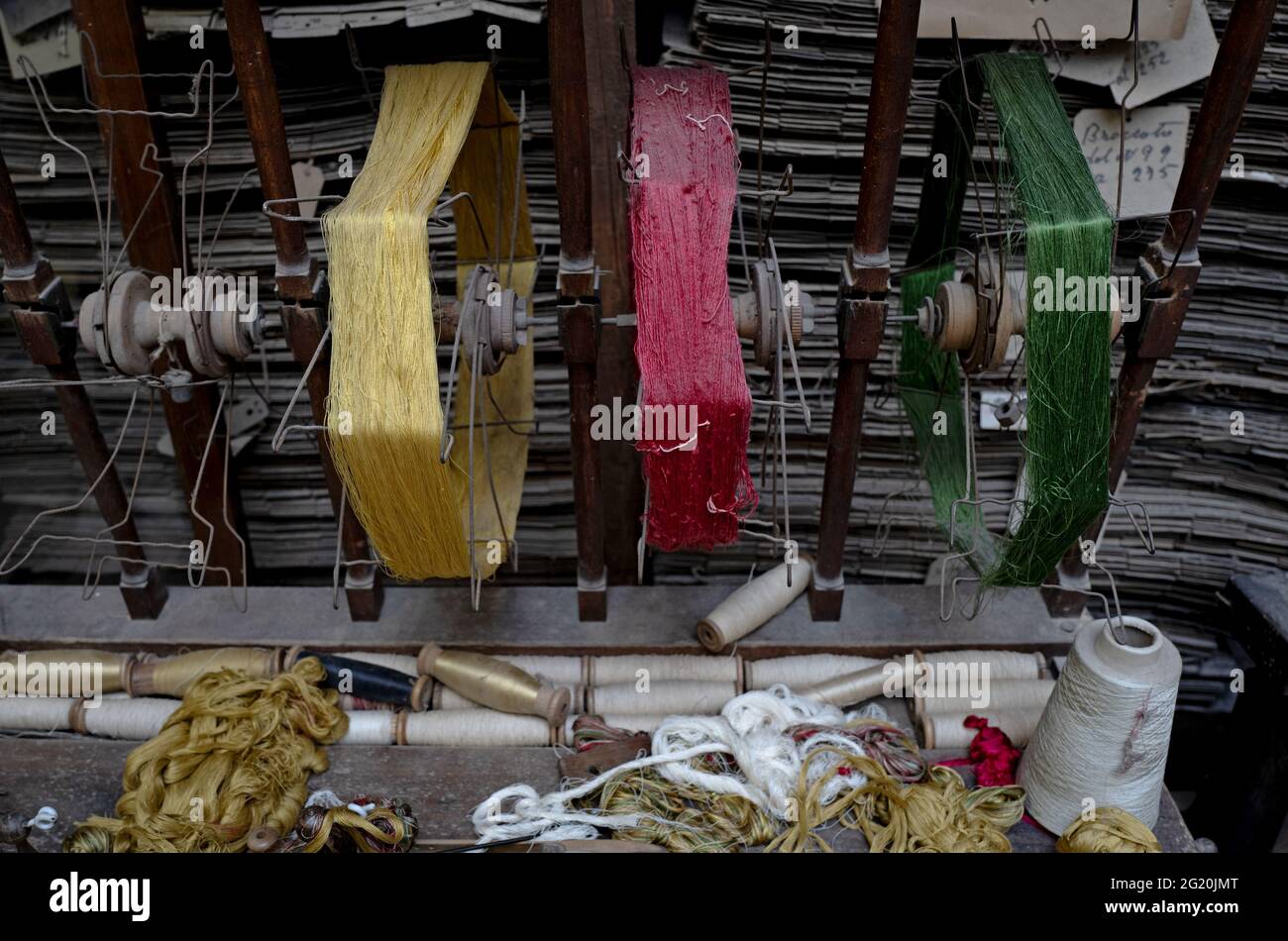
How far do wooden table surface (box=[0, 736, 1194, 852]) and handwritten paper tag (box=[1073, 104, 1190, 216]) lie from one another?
5.46 feet

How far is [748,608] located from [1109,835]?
92 cm

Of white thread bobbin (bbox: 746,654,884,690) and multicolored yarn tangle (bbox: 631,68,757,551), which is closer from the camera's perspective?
multicolored yarn tangle (bbox: 631,68,757,551)

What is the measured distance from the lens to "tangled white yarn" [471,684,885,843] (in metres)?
2.00

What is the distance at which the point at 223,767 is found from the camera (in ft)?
6.61

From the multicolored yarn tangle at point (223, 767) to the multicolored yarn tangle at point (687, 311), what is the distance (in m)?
0.97

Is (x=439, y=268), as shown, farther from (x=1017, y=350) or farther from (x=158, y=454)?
(x=1017, y=350)

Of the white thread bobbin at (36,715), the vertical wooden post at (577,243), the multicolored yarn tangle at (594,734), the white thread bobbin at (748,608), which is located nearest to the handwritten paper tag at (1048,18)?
the vertical wooden post at (577,243)

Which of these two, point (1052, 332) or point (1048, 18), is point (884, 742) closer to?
point (1052, 332)

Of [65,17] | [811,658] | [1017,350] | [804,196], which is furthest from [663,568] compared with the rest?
[65,17]

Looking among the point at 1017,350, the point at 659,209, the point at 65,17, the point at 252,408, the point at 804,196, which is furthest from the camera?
the point at 252,408

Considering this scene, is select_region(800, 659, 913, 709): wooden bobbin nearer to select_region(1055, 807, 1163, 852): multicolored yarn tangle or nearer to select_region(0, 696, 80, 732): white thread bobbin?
select_region(1055, 807, 1163, 852): multicolored yarn tangle

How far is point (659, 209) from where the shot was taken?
6.24ft

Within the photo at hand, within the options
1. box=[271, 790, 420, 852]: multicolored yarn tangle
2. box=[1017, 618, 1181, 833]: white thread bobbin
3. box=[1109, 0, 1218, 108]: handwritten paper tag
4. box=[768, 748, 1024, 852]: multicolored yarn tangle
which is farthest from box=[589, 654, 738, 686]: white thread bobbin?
box=[1109, 0, 1218, 108]: handwritten paper tag

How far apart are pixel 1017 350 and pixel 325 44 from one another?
1966 millimetres
